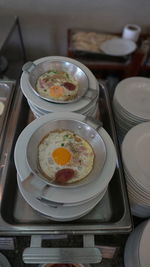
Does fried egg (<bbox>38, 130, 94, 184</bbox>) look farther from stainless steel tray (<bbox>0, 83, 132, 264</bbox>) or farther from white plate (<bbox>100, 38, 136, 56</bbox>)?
white plate (<bbox>100, 38, 136, 56</bbox>)

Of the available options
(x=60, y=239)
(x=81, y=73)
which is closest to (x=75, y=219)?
(x=60, y=239)

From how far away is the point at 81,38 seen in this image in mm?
1775

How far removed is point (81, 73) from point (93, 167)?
490mm

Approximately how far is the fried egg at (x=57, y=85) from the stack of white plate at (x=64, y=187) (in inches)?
5.4

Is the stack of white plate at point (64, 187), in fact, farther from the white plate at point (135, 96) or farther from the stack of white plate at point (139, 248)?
the white plate at point (135, 96)

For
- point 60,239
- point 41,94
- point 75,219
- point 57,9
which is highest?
point 57,9

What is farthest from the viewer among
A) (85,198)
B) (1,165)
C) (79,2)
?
(79,2)

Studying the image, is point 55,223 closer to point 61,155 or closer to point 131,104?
point 61,155

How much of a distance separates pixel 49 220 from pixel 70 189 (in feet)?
0.67

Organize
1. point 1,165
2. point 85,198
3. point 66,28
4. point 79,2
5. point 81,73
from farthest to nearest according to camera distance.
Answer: point 66,28 < point 79,2 < point 81,73 < point 1,165 < point 85,198

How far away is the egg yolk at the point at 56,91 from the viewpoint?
92 centimetres

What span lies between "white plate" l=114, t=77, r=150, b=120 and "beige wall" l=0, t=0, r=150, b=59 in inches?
37.6

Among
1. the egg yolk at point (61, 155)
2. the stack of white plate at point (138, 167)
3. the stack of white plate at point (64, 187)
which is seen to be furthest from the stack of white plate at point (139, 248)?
the egg yolk at point (61, 155)

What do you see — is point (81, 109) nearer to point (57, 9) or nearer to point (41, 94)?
point (41, 94)
